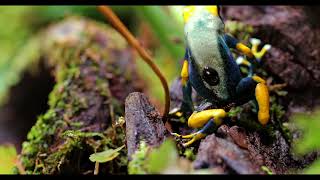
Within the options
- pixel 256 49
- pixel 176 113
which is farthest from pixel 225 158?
pixel 256 49

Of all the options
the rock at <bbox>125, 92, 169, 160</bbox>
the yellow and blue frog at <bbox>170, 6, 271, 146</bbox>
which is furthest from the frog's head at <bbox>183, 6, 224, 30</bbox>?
the rock at <bbox>125, 92, 169, 160</bbox>

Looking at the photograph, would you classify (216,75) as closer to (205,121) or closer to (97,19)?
(205,121)

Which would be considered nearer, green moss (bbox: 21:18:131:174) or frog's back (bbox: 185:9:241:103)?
frog's back (bbox: 185:9:241:103)

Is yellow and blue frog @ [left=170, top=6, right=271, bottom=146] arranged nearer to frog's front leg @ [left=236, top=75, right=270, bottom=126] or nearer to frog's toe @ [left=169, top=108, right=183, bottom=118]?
frog's front leg @ [left=236, top=75, right=270, bottom=126]

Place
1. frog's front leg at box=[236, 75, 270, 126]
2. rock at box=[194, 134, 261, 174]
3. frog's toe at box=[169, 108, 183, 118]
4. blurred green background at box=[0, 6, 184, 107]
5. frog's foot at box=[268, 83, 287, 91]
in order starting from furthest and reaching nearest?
blurred green background at box=[0, 6, 184, 107] < frog's foot at box=[268, 83, 287, 91] < frog's toe at box=[169, 108, 183, 118] < frog's front leg at box=[236, 75, 270, 126] < rock at box=[194, 134, 261, 174]

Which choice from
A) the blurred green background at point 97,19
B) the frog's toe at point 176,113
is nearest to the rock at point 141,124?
the frog's toe at point 176,113

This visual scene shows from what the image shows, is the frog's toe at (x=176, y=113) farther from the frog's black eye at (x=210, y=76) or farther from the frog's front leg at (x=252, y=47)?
the frog's front leg at (x=252, y=47)
